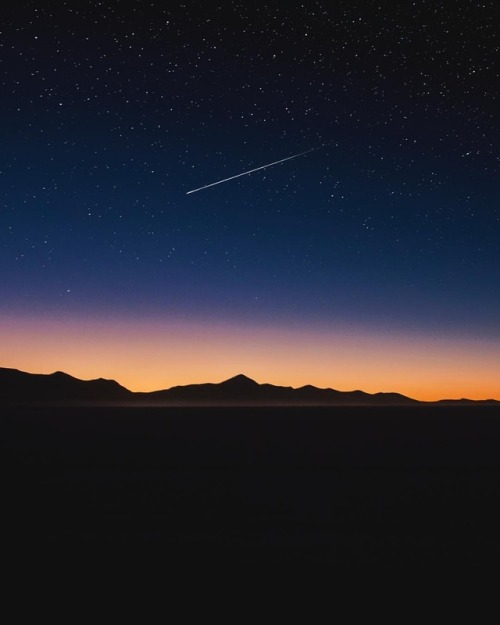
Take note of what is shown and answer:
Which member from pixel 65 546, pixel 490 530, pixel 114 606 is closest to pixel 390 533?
pixel 490 530

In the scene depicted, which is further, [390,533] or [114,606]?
[390,533]

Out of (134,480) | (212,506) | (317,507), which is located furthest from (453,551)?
(134,480)

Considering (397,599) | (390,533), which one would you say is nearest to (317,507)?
(390,533)

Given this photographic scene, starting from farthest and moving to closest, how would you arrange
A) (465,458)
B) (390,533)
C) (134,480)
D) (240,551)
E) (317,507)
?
(465,458), (134,480), (317,507), (390,533), (240,551)

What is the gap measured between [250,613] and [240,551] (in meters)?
1.81

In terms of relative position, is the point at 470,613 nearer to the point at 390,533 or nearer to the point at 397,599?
the point at 397,599

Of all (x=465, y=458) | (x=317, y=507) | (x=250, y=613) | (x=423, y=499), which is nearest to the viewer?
(x=250, y=613)

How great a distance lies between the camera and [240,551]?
274 inches

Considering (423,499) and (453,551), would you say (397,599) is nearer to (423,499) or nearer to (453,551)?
(453,551)

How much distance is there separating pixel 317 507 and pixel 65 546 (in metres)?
4.71

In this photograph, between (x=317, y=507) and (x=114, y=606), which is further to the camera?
(x=317, y=507)

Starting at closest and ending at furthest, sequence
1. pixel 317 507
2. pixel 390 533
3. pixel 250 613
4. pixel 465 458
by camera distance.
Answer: pixel 250 613
pixel 390 533
pixel 317 507
pixel 465 458

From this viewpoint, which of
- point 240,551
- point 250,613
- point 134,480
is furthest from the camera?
point 134,480

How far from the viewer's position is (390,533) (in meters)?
7.87
